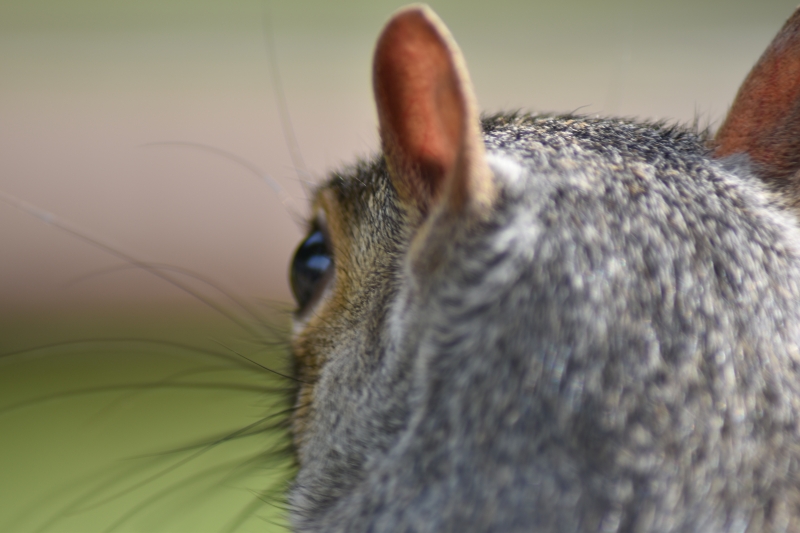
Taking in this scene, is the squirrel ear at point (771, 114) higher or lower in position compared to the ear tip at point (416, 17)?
lower

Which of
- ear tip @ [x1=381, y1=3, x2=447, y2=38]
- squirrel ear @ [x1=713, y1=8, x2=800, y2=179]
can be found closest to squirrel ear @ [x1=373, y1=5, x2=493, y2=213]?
ear tip @ [x1=381, y1=3, x2=447, y2=38]

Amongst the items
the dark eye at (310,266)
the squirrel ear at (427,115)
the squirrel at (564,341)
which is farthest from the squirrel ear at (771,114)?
the dark eye at (310,266)

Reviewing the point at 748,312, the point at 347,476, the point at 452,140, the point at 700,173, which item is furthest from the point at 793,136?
the point at 347,476

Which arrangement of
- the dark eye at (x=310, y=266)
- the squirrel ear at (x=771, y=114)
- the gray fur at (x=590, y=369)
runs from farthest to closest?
the dark eye at (x=310, y=266) → the squirrel ear at (x=771, y=114) → the gray fur at (x=590, y=369)

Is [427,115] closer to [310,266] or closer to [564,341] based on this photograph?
[564,341]

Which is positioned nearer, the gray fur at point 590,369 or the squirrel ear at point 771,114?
the gray fur at point 590,369

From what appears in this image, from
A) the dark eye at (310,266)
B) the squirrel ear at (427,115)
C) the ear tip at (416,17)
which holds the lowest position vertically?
the dark eye at (310,266)

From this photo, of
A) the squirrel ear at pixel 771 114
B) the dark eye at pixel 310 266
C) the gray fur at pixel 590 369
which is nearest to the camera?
the gray fur at pixel 590 369

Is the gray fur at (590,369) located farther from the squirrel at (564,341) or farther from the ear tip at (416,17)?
the ear tip at (416,17)
